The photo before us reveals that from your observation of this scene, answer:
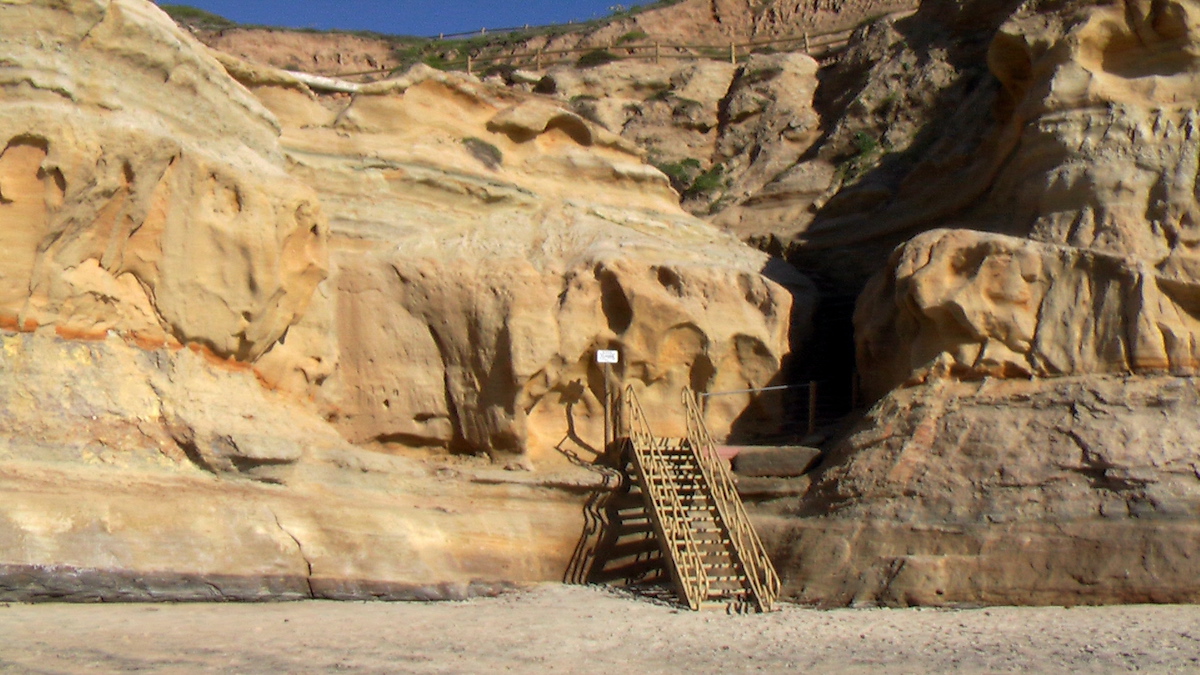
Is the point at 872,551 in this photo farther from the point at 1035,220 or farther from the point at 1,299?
the point at 1,299

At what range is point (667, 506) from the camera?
13.3m

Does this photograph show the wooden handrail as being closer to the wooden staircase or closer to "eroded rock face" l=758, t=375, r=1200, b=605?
the wooden staircase

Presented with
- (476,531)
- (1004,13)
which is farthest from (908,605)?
(1004,13)

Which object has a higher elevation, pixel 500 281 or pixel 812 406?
pixel 500 281

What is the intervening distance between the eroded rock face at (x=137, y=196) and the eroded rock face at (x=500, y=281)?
123 centimetres

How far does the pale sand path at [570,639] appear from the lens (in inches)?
327

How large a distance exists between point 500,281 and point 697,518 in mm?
3586

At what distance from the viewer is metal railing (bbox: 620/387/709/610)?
12070mm

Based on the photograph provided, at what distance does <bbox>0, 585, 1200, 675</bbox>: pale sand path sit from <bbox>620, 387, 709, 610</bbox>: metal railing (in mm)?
500

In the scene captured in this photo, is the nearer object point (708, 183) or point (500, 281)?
point (500, 281)

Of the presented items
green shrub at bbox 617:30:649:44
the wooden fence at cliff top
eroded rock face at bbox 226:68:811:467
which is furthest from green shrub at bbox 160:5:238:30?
eroded rock face at bbox 226:68:811:467

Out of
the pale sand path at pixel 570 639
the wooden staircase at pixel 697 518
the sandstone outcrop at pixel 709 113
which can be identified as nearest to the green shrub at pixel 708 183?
the sandstone outcrop at pixel 709 113

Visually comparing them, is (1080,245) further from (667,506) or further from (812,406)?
(667,506)

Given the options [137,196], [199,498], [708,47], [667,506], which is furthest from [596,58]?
[199,498]
